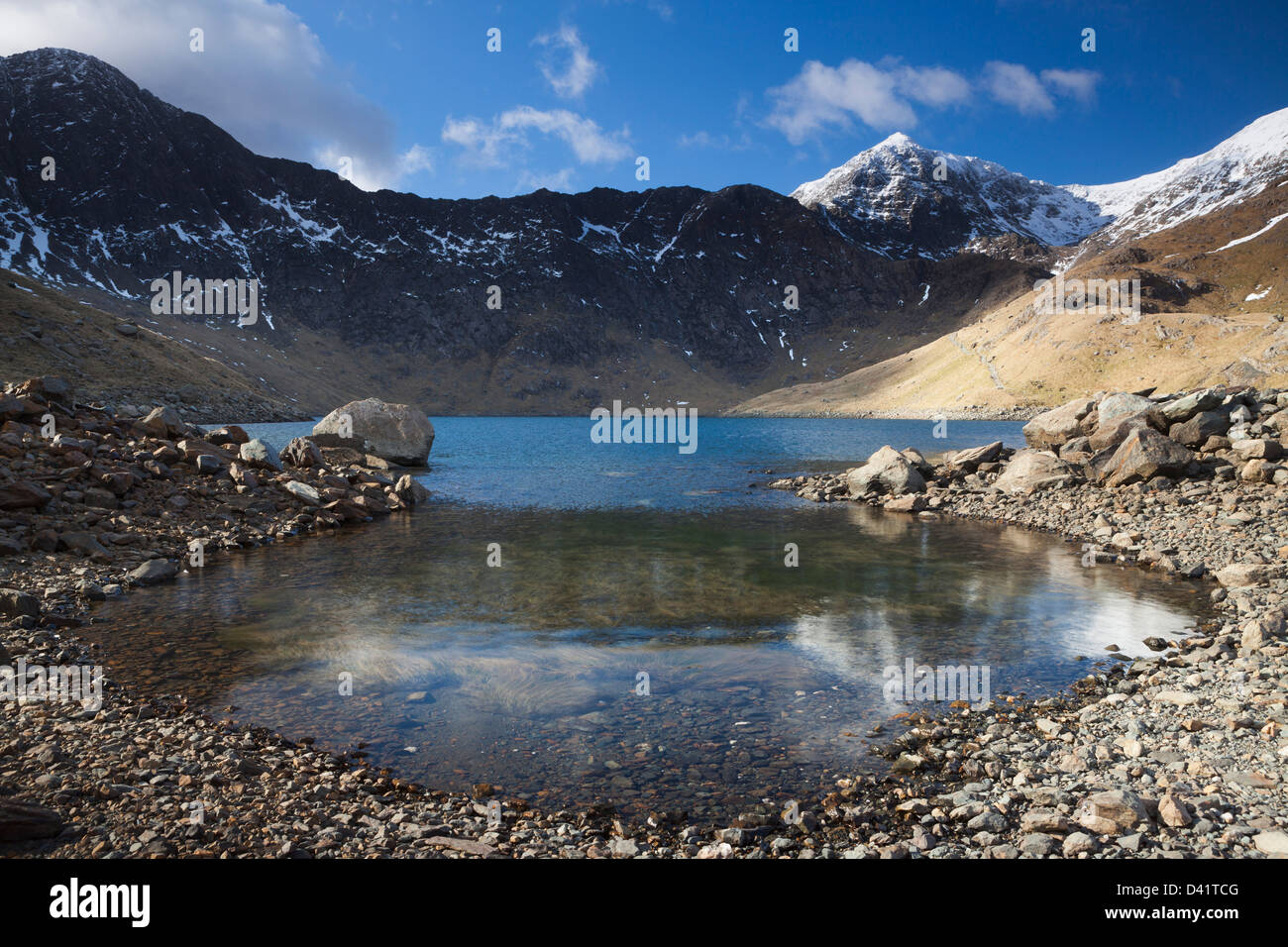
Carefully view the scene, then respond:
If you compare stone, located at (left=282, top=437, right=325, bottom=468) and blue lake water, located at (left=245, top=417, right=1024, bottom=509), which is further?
blue lake water, located at (left=245, top=417, right=1024, bottom=509)

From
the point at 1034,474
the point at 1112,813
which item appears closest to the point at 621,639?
the point at 1112,813

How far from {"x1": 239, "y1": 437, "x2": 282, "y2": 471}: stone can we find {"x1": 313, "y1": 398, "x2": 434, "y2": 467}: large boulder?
16186 millimetres

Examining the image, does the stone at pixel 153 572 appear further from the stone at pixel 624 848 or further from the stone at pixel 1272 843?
the stone at pixel 1272 843

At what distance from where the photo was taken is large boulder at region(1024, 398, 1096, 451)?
32594 mm

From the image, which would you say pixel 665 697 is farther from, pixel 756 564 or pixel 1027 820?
pixel 756 564

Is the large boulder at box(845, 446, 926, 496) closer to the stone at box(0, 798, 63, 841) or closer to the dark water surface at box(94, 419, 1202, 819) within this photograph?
the dark water surface at box(94, 419, 1202, 819)

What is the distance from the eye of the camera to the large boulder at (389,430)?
47.4 metres

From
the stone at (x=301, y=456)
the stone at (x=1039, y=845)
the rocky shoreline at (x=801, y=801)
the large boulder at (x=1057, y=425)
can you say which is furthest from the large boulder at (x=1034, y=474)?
the stone at (x=301, y=456)

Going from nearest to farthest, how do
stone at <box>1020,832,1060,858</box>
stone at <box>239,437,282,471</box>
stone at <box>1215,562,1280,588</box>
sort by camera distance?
stone at <box>1020,832,1060,858</box> < stone at <box>1215,562,1280,588</box> < stone at <box>239,437,282,471</box>

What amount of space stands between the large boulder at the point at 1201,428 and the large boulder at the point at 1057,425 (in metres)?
5.31

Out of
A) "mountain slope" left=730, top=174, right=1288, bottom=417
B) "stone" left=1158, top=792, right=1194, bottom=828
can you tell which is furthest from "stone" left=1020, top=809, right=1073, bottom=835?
"mountain slope" left=730, top=174, right=1288, bottom=417

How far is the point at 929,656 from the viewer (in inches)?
490

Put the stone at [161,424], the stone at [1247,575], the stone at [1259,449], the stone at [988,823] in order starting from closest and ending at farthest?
the stone at [988,823] → the stone at [1247,575] → the stone at [1259,449] → the stone at [161,424]
